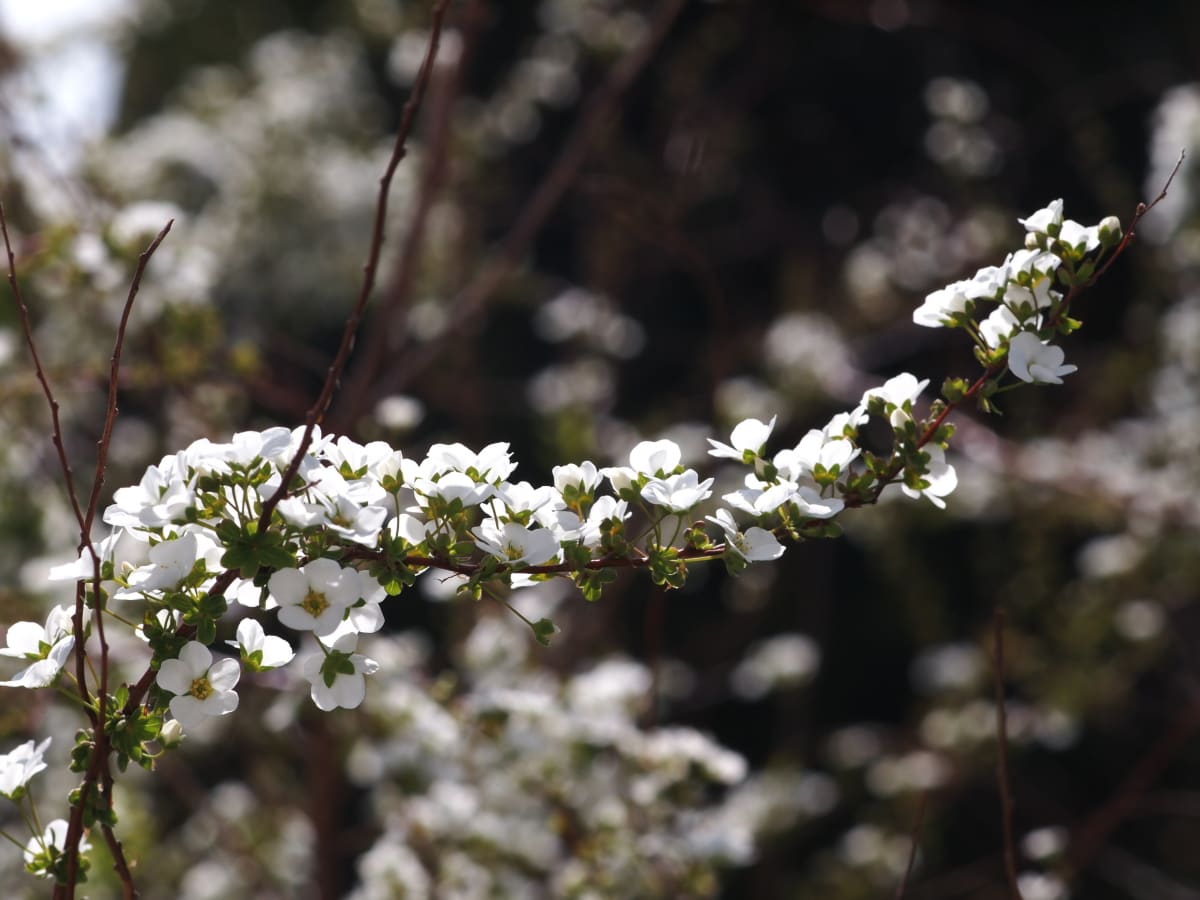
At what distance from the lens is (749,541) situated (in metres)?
0.78

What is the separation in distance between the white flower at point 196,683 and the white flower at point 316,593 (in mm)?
61

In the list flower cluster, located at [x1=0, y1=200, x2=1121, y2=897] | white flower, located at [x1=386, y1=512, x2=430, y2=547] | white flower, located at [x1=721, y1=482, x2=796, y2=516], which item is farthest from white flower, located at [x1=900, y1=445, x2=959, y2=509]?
white flower, located at [x1=386, y1=512, x2=430, y2=547]

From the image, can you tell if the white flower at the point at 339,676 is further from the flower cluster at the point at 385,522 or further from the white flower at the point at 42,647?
the white flower at the point at 42,647

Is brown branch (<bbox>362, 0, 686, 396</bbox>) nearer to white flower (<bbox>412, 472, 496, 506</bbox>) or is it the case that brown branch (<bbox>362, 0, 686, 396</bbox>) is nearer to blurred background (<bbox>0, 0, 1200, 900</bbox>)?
blurred background (<bbox>0, 0, 1200, 900</bbox>)

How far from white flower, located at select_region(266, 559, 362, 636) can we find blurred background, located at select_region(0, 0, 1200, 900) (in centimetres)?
65

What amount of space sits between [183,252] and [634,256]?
5.34 feet

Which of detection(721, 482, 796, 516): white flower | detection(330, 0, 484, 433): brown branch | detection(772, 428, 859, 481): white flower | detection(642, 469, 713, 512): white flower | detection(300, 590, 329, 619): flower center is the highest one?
detection(330, 0, 484, 433): brown branch

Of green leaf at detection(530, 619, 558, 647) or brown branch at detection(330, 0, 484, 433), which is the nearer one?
green leaf at detection(530, 619, 558, 647)

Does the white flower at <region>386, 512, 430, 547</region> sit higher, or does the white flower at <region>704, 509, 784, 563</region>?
the white flower at <region>386, 512, 430, 547</region>

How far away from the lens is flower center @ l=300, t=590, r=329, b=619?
28.3 inches

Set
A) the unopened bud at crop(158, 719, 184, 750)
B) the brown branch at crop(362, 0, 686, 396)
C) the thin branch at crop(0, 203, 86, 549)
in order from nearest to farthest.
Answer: the thin branch at crop(0, 203, 86, 549)
the unopened bud at crop(158, 719, 184, 750)
the brown branch at crop(362, 0, 686, 396)

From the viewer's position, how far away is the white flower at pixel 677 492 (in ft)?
2.54

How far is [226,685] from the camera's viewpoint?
742mm

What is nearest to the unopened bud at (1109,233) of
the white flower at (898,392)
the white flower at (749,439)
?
the white flower at (898,392)
